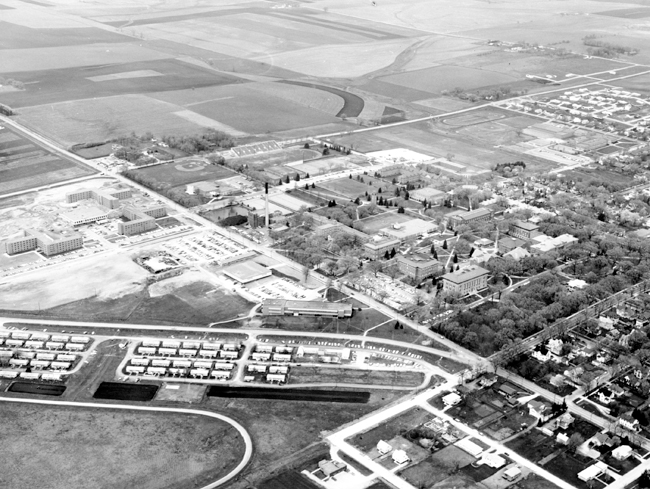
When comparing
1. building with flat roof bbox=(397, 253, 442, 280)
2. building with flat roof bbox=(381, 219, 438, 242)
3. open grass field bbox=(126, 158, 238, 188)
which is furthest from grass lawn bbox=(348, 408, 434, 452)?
open grass field bbox=(126, 158, 238, 188)

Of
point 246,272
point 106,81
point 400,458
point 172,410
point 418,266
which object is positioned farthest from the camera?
point 106,81

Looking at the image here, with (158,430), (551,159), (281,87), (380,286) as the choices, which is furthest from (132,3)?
(158,430)

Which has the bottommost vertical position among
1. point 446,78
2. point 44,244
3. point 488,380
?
point 488,380

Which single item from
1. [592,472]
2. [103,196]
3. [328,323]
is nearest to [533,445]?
[592,472]

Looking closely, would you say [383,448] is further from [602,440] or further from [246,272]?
[246,272]

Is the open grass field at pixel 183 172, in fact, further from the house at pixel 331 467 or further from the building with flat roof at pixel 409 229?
the house at pixel 331 467

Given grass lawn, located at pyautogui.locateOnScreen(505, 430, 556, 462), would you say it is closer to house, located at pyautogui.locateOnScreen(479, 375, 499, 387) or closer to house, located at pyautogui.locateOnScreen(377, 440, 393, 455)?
house, located at pyautogui.locateOnScreen(479, 375, 499, 387)
